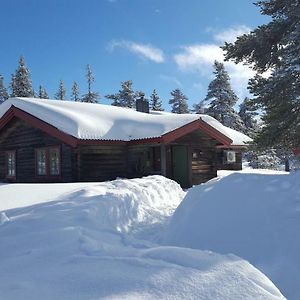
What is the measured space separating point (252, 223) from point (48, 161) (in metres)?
14.4

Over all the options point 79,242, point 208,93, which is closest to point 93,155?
point 79,242

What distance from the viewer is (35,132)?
18953 millimetres

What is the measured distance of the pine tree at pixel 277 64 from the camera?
39.6ft

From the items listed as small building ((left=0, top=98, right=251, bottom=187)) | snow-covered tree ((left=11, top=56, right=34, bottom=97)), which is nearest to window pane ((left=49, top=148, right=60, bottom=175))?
small building ((left=0, top=98, right=251, bottom=187))

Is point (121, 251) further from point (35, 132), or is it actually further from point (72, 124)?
point (35, 132)

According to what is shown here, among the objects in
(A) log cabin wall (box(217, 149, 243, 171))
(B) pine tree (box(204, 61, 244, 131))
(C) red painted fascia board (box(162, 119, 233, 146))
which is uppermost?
(B) pine tree (box(204, 61, 244, 131))

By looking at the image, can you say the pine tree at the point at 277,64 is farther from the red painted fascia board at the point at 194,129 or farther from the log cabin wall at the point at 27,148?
the log cabin wall at the point at 27,148

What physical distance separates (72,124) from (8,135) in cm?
635

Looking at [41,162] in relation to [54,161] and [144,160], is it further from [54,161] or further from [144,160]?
[144,160]

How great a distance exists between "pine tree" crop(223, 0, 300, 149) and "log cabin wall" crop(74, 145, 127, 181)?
6.92 m

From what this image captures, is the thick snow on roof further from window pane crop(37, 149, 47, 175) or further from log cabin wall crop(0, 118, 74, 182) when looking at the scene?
window pane crop(37, 149, 47, 175)

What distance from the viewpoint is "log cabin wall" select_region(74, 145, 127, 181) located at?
16.7m

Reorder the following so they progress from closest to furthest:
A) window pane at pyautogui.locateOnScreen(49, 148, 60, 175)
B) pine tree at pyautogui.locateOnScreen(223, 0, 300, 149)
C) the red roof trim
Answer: pine tree at pyautogui.locateOnScreen(223, 0, 300, 149), the red roof trim, window pane at pyautogui.locateOnScreen(49, 148, 60, 175)

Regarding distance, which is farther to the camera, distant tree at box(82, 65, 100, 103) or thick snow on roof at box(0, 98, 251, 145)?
distant tree at box(82, 65, 100, 103)
